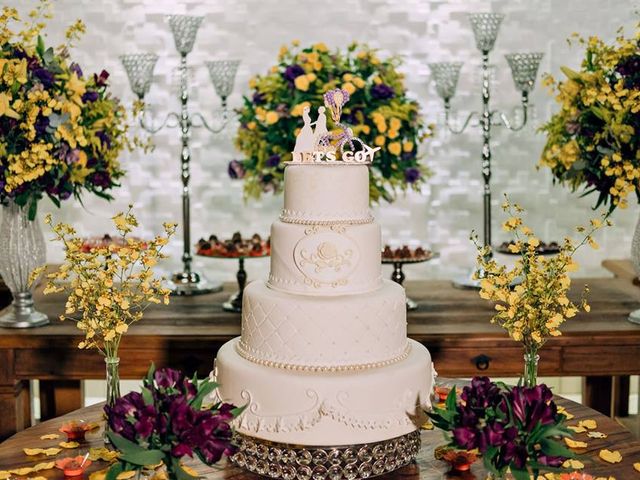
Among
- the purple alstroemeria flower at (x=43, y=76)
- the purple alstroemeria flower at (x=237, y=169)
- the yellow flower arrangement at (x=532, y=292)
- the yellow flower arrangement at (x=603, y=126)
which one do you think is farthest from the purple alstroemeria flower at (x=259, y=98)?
the yellow flower arrangement at (x=532, y=292)

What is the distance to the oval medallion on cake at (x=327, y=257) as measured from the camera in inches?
97.7

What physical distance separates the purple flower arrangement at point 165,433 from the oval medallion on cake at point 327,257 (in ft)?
1.87

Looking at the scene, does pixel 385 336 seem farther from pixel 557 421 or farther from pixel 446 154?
pixel 446 154

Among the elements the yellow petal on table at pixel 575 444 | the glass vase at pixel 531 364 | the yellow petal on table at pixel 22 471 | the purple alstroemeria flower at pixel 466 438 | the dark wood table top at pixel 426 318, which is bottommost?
the yellow petal on table at pixel 22 471

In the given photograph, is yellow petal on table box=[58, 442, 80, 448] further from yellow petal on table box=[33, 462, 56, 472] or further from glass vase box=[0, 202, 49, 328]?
glass vase box=[0, 202, 49, 328]

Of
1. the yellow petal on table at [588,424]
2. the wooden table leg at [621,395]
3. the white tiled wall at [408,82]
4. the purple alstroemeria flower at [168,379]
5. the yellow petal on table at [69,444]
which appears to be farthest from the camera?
the white tiled wall at [408,82]

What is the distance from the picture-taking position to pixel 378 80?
4.02 m

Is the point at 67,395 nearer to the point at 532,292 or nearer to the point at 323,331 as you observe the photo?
the point at 323,331

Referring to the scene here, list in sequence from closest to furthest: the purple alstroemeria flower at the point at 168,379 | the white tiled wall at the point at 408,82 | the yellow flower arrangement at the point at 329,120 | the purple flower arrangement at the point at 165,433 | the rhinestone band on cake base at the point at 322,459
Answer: the purple flower arrangement at the point at 165,433 < the purple alstroemeria flower at the point at 168,379 < the rhinestone band on cake base at the point at 322,459 < the yellow flower arrangement at the point at 329,120 < the white tiled wall at the point at 408,82

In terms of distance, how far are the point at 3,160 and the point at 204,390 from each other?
1.67 metres

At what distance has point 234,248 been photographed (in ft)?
13.3

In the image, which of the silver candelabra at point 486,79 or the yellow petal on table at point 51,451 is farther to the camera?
the silver candelabra at point 486,79

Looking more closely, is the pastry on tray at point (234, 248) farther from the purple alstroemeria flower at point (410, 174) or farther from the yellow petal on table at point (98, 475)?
the yellow petal on table at point (98, 475)

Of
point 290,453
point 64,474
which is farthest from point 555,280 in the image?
point 64,474
